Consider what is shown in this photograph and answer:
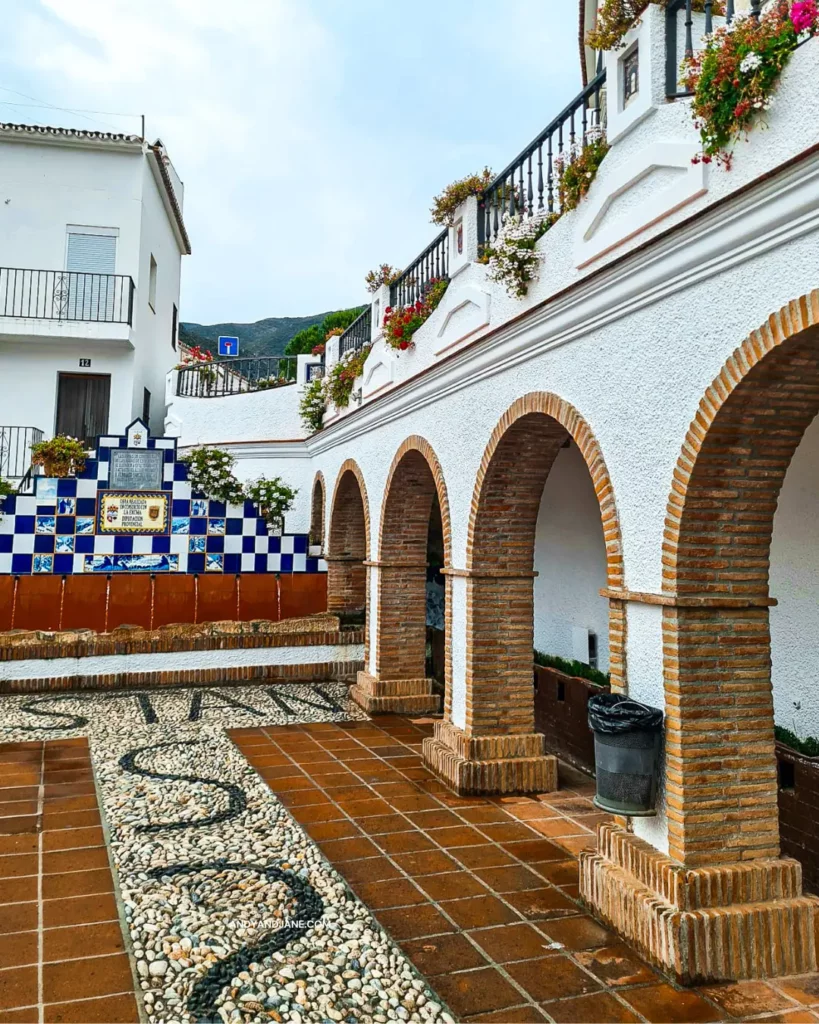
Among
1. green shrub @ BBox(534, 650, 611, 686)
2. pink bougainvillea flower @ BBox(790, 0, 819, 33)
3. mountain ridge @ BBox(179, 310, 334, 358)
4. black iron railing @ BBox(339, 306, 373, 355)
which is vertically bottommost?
green shrub @ BBox(534, 650, 611, 686)

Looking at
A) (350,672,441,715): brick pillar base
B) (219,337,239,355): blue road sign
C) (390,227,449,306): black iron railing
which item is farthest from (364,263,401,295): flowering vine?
(219,337,239,355): blue road sign

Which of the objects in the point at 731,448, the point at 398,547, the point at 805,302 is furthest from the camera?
the point at 398,547

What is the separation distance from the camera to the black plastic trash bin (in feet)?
12.3

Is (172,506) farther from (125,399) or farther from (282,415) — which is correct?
(125,399)

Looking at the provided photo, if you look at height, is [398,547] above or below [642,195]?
below

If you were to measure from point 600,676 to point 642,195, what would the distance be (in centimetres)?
446

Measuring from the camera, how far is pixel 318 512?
43.0 feet

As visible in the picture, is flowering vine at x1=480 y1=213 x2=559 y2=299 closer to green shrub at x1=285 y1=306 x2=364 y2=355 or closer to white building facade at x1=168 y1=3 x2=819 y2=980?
white building facade at x1=168 y1=3 x2=819 y2=980

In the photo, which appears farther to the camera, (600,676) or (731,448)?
(600,676)

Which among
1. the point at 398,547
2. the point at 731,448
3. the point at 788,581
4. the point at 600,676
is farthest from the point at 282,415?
the point at 731,448

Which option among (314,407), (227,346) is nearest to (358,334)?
(314,407)

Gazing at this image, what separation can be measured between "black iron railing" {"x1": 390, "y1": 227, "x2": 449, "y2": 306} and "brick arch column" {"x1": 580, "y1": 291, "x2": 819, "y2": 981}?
13.3 ft

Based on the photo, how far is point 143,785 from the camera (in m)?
6.01

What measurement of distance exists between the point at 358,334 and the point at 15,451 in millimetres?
7443
